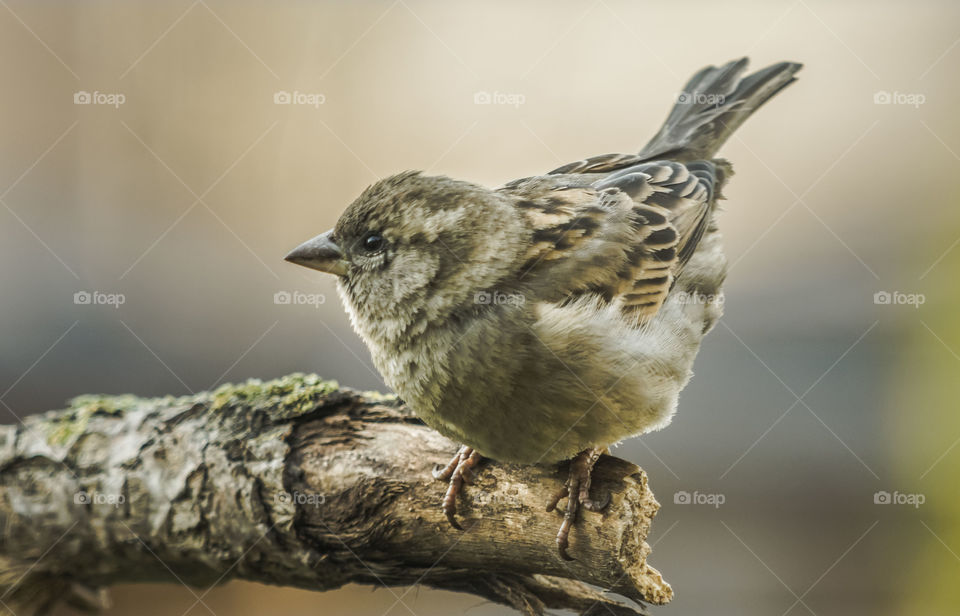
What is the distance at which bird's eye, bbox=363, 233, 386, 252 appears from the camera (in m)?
1.38

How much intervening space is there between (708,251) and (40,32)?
2.51m

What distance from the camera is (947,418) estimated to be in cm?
228

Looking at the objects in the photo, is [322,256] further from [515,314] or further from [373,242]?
[515,314]

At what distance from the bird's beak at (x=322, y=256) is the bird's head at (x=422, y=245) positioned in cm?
2

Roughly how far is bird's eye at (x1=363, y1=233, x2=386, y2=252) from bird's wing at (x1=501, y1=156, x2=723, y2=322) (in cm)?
28

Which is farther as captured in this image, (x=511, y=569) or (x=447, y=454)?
(x=447, y=454)

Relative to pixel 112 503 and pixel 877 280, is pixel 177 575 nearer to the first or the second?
pixel 112 503

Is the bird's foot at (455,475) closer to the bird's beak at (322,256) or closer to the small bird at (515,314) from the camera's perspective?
the small bird at (515,314)

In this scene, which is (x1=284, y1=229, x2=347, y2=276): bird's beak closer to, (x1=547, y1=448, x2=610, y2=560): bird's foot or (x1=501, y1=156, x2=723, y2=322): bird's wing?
(x1=501, y1=156, x2=723, y2=322): bird's wing

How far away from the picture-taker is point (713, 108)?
1.85 m

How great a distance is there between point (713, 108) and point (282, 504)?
4.60 feet

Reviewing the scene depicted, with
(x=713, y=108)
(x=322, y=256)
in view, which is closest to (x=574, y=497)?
(x=322, y=256)

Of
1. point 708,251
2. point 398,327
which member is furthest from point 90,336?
point 708,251

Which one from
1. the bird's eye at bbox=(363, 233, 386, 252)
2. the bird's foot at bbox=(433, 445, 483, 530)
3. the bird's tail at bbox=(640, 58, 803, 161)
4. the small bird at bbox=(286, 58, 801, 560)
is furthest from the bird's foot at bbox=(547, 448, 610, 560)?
the bird's tail at bbox=(640, 58, 803, 161)
